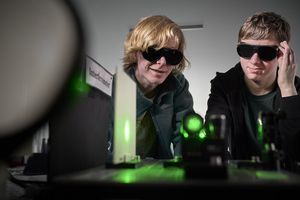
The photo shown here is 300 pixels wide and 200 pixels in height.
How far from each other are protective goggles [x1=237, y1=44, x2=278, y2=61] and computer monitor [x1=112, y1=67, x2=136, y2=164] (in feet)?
2.46

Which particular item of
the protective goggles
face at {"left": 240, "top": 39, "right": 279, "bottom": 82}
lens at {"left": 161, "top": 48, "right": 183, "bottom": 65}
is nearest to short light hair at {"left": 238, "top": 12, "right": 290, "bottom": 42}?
face at {"left": 240, "top": 39, "right": 279, "bottom": 82}

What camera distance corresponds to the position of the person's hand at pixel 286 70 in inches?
61.1

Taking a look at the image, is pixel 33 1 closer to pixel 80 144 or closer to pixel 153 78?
pixel 80 144

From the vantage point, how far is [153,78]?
69.0 inches

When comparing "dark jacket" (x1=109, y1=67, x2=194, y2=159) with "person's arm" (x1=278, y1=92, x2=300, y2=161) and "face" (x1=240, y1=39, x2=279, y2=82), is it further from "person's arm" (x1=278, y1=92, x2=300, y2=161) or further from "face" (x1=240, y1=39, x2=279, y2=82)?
"person's arm" (x1=278, y1=92, x2=300, y2=161)

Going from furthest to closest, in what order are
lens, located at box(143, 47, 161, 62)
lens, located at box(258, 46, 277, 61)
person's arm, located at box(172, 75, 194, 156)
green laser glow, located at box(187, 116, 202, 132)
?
person's arm, located at box(172, 75, 194, 156)
lens, located at box(143, 47, 161, 62)
lens, located at box(258, 46, 277, 61)
green laser glow, located at box(187, 116, 202, 132)

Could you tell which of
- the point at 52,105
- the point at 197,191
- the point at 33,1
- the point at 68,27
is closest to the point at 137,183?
the point at 197,191

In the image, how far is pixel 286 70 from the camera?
1.59m

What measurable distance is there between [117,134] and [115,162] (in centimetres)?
9

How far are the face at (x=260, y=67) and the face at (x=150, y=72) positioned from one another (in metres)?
0.46

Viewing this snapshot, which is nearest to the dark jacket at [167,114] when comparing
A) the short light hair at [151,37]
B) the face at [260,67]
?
the short light hair at [151,37]

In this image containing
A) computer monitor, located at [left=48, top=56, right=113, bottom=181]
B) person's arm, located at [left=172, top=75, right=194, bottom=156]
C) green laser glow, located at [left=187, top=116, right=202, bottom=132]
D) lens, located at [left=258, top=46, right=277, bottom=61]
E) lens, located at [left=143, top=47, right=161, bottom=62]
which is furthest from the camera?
person's arm, located at [left=172, top=75, right=194, bottom=156]

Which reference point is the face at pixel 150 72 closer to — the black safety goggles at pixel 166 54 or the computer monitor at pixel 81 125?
the black safety goggles at pixel 166 54

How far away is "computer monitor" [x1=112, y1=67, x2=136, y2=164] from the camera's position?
0.78 meters
